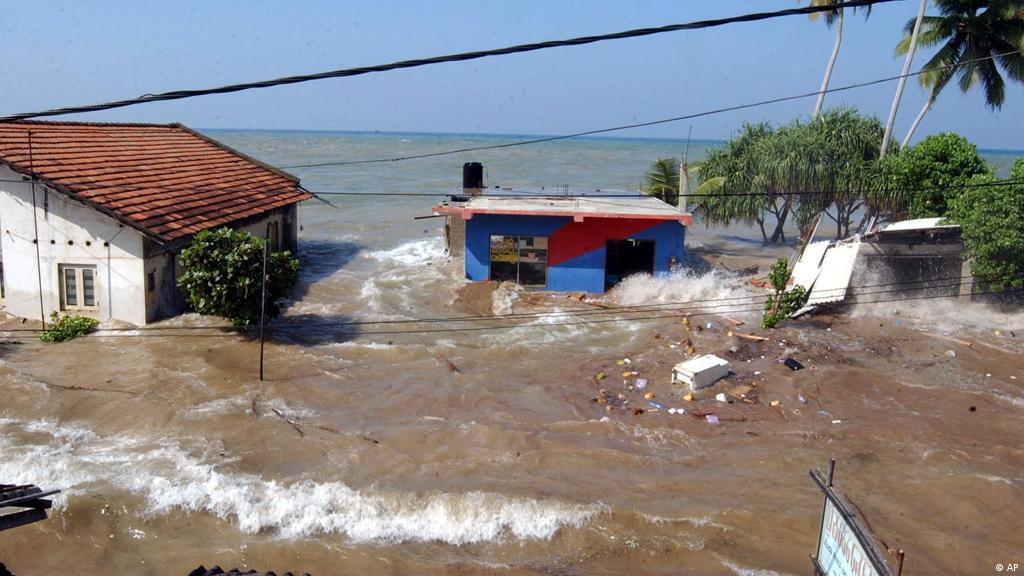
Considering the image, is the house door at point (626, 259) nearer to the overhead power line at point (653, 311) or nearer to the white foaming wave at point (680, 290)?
the white foaming wave at point (680, 290)

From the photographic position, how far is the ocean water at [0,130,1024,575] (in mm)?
9914

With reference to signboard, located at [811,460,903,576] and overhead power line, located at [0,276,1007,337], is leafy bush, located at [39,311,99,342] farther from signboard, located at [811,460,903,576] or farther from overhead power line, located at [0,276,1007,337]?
signboard, located at [811,460,903,576]

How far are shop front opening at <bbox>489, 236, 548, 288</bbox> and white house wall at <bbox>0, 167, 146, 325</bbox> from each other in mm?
10166

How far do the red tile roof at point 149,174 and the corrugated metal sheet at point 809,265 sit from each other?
15579 millimetres

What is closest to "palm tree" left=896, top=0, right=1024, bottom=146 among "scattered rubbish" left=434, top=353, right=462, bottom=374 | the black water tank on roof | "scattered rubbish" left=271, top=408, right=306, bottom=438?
the black water tank on roof

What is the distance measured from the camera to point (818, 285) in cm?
2091

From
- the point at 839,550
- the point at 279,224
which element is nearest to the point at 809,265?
the point at 279,224

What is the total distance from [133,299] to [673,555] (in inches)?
533

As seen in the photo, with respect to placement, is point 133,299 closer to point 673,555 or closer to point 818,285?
point 673,555

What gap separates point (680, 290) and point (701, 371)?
7763 mm

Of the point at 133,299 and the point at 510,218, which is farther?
the point at 510,218

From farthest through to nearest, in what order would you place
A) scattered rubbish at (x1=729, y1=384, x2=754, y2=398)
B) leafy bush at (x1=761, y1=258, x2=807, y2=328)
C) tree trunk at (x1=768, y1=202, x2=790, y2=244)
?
tree trunk at (x1=768, y1=202, x2=790, y2=244), leafy bush at (x1=761, y1=258, x2=807, y2=328), scattered rubbish at (x1=729, y1=384, x2=754, y2=398)

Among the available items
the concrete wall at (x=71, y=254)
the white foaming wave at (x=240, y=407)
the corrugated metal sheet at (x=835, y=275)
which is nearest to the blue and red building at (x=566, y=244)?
the corrugated metal sheet at (x=835, y=275)

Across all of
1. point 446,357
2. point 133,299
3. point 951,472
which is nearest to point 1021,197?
point 951,472
